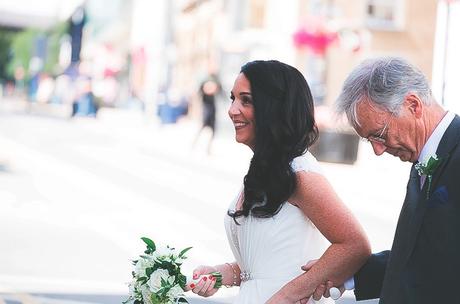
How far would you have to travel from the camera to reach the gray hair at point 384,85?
2584mm

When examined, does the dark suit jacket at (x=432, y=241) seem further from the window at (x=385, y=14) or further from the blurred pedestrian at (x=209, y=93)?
the window at (x=385, y=14)

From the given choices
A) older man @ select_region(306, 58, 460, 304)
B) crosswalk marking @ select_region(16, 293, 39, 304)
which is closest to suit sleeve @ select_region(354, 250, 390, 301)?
older man @ select_region(306, 58, 460, 304)

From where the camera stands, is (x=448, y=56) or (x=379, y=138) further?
(x=448, y=56)

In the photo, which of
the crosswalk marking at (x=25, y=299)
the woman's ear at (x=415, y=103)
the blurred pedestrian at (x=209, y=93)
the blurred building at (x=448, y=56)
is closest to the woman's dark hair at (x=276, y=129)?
the woman's ear at (x=415, y=103)

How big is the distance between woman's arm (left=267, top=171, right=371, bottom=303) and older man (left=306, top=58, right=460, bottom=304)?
253mm

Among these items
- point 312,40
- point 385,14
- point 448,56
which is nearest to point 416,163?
point 448,56

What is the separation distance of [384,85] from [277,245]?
0.66m

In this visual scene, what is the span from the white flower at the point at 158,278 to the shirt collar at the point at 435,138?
90 centimetres

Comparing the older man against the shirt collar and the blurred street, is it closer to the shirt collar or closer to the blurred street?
the shirt collar

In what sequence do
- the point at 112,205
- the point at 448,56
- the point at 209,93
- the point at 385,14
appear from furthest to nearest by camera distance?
the point at 385,14, the point at 209,93, the point at 448,56, the point at 112,205

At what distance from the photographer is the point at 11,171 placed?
683 inches

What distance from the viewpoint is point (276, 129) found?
113 inches

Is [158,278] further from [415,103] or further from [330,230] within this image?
[415,103]

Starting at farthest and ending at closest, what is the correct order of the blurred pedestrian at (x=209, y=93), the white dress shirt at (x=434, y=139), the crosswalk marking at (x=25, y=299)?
the blurred pedestrian at (x=209, y=93)
the crosswalk marking at (x=25, y=299)
the white dress shirt at (x=434, y=139)
